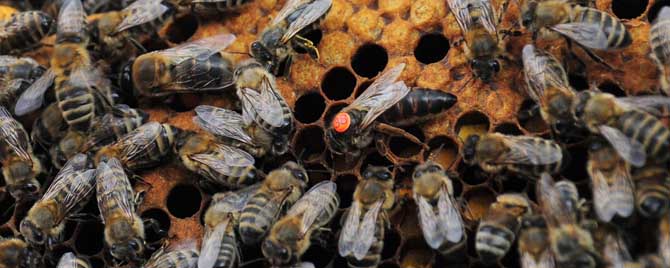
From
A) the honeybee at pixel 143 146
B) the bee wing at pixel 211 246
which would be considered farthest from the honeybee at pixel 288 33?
the bee wing at pixel 211 246

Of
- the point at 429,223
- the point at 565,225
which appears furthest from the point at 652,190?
the point at 429,223

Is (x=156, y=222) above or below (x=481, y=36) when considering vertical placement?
below

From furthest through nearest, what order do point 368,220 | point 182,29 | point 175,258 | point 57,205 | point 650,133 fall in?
1. point 182,29
2. point 57,205
3. point 175,258
4. point 368,220
5. point 650,133

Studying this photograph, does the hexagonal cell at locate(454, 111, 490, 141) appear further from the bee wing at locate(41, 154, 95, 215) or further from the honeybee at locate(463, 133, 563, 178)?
the bee wing at locate(41, 154, 95, 215)

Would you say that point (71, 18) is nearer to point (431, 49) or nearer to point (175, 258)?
point (175, 258)

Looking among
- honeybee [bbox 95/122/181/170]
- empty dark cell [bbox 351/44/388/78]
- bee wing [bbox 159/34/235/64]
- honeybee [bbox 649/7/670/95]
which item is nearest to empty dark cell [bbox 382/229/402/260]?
empty dark cell [bbox 351/44/388/78]

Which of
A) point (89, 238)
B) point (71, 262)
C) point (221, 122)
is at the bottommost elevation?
point (89, 238)
